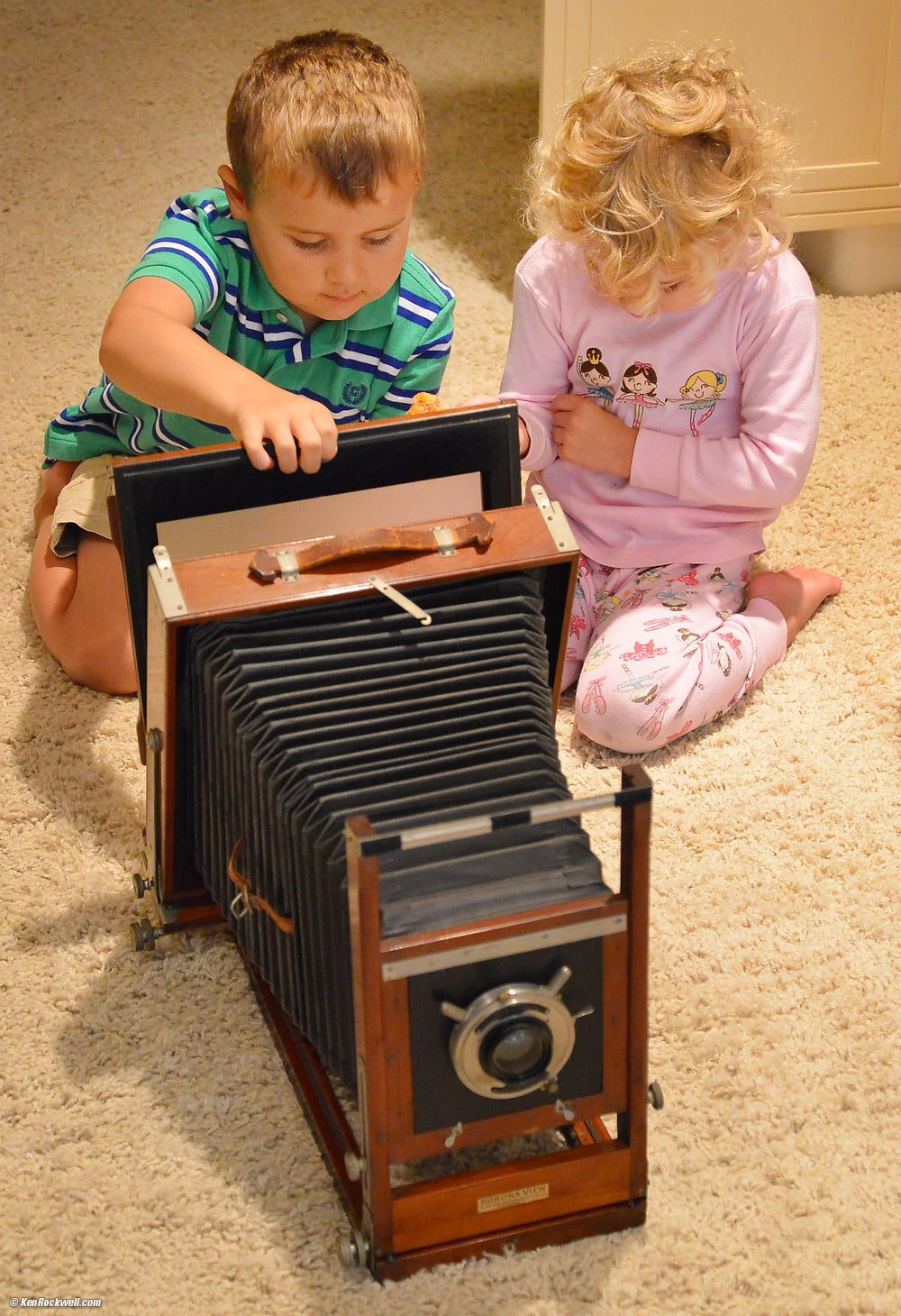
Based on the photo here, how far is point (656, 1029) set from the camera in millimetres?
1239

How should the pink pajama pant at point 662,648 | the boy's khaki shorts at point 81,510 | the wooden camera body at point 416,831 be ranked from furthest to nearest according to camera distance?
the boy's khaki shorts at point 81,510, the pink pajama pant at point 662,648, the wooden camera body at point 416,831

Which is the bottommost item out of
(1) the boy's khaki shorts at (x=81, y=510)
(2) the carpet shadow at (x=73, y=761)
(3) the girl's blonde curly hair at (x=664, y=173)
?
(2) the carpet shadow at (x=73, y=761)

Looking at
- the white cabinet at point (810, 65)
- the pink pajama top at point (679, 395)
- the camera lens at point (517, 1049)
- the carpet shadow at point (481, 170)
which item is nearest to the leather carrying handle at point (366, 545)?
the camera lens at point (517, 1049)

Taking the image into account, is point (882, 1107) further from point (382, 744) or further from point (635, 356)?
point (635, 356)

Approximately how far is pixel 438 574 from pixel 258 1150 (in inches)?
18.2

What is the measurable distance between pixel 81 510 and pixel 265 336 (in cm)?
31

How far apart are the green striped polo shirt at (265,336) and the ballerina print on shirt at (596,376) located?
6.2 inches

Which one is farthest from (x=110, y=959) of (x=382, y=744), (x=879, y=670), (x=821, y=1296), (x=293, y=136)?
(x=879, y=670)

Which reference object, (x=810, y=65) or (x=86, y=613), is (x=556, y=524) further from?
(x=810, y=65)

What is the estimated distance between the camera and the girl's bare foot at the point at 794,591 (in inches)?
66.6

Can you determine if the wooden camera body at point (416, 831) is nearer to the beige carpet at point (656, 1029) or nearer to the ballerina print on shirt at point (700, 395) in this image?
the beige carpet at point (656, 1029)

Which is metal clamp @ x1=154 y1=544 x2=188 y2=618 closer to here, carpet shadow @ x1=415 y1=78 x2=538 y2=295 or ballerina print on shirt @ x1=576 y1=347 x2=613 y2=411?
ballerina print on shirt @ x1=576 y1=347 x2=613 y2=411

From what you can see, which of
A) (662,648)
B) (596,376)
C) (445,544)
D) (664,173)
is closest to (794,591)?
(662,648)

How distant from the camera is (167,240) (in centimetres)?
146
